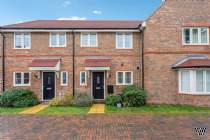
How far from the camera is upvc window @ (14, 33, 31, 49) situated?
1719cm

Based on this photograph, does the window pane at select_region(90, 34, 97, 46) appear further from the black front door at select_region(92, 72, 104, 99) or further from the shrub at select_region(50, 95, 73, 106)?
the shrub at select_region(50, 95, 73, 106)


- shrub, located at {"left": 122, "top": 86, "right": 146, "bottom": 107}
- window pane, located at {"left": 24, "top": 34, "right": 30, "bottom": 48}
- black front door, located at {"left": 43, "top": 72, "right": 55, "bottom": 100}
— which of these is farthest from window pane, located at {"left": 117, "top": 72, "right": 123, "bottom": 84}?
window pane, located at {"left": 24, "top": 34, "right": 30, "bottom": 48}

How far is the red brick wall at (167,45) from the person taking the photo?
51.4ft

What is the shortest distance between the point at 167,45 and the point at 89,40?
6838mm

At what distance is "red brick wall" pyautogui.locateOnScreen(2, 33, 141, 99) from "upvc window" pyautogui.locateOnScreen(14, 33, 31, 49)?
0.29m

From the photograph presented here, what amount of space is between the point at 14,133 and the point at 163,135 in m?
6.49

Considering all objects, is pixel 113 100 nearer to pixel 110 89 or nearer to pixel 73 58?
pixel 110 89

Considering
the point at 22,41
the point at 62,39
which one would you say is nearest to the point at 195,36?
the point at 62,39

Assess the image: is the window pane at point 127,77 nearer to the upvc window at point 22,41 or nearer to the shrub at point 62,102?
the shrub at point 62,102

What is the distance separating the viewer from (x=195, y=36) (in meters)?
15.8

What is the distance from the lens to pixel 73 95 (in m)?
17.0

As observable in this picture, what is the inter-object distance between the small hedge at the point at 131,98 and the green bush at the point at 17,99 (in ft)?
21.6

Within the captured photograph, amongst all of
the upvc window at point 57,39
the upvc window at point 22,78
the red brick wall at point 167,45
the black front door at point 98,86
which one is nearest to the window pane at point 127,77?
the red brick wall at point 167,45

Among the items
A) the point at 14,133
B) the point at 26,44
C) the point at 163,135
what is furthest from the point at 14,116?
the point at 163,135
